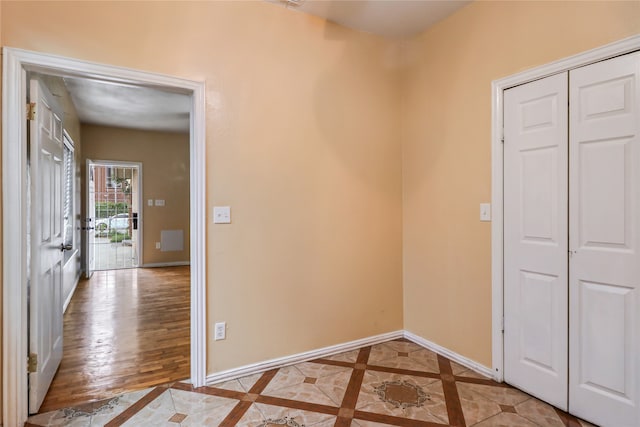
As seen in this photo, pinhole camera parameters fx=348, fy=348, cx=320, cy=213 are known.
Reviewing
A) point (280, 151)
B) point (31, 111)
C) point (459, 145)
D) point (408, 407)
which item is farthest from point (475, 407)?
point (31, 111)

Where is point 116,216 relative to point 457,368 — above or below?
above

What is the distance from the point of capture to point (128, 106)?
5309mm

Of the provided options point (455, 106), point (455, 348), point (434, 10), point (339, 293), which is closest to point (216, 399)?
point (339, 293)

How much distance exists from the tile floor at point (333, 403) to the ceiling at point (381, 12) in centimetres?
276

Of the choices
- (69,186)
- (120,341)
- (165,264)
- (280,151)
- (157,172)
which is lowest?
(120,341)

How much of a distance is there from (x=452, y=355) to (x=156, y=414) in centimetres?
217

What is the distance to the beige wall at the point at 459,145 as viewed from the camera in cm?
224

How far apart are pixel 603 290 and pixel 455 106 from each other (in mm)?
1605

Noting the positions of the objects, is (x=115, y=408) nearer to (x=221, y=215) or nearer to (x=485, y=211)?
(x=221, y=215)

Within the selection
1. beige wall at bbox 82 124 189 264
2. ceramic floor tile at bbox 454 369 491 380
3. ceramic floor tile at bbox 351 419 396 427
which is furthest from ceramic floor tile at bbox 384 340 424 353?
beige wall at bbox 82 124 189 264

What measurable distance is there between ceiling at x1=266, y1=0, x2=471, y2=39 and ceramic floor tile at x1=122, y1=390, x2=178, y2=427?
2.85 metres

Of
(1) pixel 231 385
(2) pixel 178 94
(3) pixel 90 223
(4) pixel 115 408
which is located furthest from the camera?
(3) pixel 90 223

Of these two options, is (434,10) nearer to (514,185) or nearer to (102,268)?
(514,185)

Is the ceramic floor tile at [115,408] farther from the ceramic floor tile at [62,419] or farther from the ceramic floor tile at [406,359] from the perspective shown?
the ceramic floor tile at [406,359]
